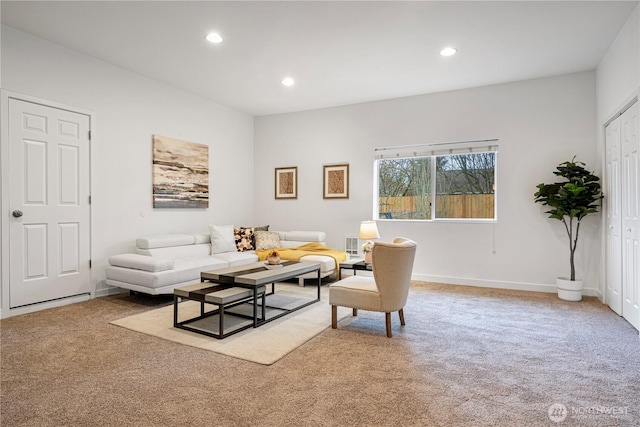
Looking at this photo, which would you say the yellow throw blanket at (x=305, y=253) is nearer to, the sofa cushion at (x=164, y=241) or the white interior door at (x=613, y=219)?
the sofa cushion at (x=164, y=241)

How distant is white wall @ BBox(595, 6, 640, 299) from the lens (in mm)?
3373

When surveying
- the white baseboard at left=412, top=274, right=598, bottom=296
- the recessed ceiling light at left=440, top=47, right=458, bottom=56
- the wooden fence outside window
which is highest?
the recessed ceiling light at left=440, top=47, right=458, bottom=56

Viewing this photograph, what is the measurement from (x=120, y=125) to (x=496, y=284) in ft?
18.6

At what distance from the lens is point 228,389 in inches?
88.5

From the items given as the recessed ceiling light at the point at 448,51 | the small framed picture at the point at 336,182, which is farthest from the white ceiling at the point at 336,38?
the small framed picture at the point at 336,182

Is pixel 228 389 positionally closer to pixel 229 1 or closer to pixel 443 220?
pixel 229 1

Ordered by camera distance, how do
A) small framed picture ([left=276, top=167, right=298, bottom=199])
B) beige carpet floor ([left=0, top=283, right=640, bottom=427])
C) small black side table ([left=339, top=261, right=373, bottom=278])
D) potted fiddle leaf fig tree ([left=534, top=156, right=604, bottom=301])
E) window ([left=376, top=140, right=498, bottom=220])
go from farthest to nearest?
small framed picture ([left=276, top=167, right=298, bottom=199]), window ([left=376, top=140, right=498, bottom=220]), small black side table ([left=339, top=261, right=373, bottom=278]), potted fiddle leaf fig tree ([left=534, top=156, right=604, bottom=301]), beige carpet floor ([left=0, top=283, right=640, bottom=427])

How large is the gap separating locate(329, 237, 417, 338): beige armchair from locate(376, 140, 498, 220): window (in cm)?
279

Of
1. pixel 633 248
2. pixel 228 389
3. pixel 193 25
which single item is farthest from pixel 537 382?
pixel 193 25

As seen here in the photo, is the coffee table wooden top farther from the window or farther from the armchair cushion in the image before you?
the window

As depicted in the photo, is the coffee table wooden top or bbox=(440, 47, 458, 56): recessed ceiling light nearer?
the coffee table wooden top

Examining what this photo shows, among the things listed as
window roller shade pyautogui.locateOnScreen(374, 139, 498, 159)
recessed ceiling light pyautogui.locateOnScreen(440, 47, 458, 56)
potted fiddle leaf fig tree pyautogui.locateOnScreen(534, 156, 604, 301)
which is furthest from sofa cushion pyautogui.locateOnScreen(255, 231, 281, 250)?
potted fiddle leaf fig tree pyautogui.locateOnScreen(534, 156, 604, 301)

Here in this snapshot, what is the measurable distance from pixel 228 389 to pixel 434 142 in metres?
4.71

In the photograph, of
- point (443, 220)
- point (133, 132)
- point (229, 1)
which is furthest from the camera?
point (443, 220)
